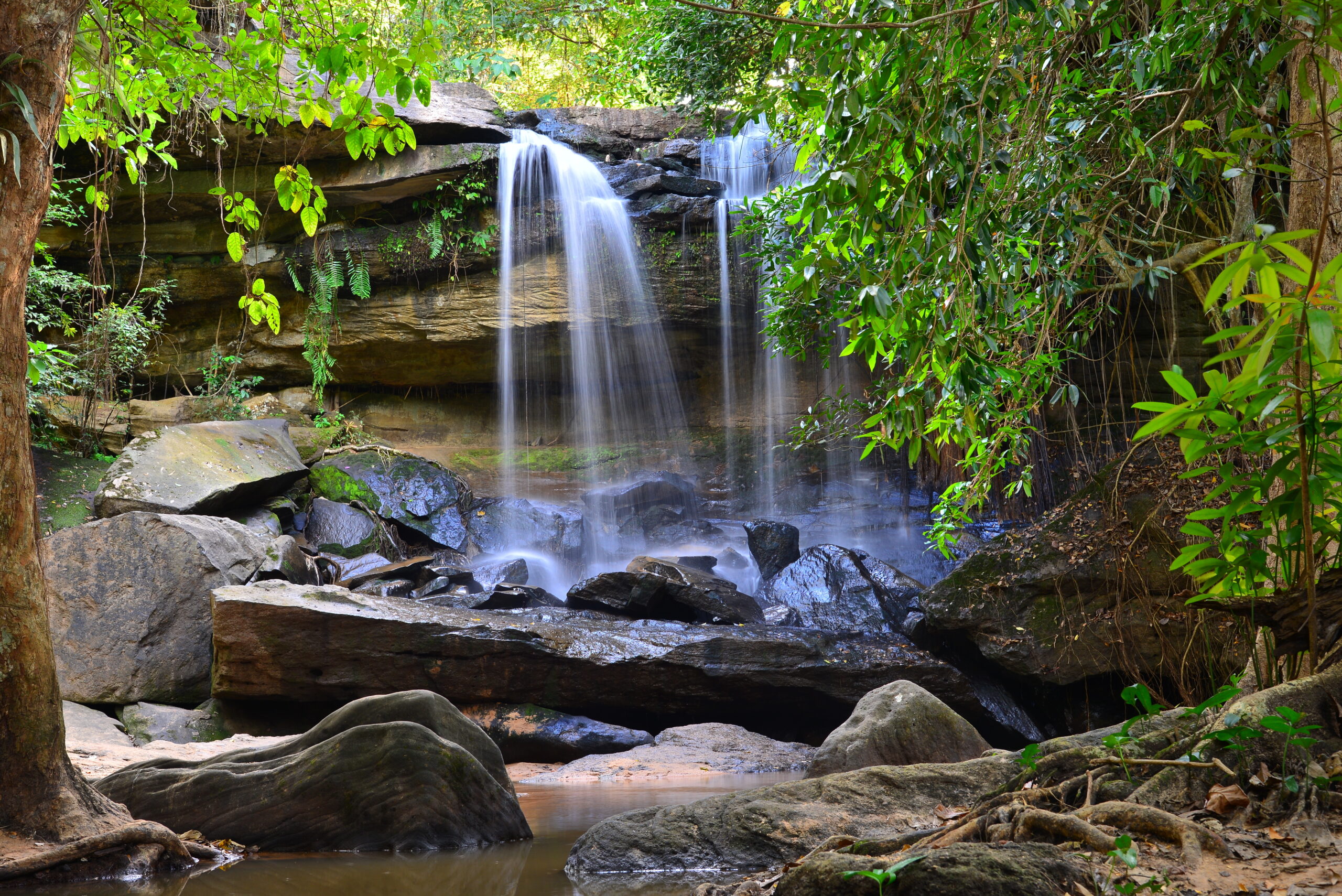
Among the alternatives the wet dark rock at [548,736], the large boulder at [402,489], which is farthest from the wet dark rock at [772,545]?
the wet dark rock at [548,736]

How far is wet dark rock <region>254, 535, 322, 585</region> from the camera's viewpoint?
785 centimetres

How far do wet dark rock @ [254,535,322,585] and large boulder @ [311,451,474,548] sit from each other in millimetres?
2346

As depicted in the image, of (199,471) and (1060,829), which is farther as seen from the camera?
(199,471)

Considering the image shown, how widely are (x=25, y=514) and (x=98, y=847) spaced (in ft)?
3.80

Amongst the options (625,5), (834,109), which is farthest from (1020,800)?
(625,5)

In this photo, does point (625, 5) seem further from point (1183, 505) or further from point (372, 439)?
point (1183, 505)

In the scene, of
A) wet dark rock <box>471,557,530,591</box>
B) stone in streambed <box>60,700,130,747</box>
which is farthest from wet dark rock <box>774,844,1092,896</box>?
wet dark rock <box>471,557,530,591</box>

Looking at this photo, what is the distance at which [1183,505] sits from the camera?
6.28 m

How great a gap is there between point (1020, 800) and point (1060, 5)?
266 cm

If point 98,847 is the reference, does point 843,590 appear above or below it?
below

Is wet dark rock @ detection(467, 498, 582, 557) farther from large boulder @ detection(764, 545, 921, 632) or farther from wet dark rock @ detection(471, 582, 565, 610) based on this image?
large boulder @ detection(764, 545, 921, 632)

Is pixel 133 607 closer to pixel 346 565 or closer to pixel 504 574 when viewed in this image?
pixel 346 565

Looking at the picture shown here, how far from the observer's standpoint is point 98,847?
293 centimetres

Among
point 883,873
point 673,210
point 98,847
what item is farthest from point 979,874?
point 673,210
